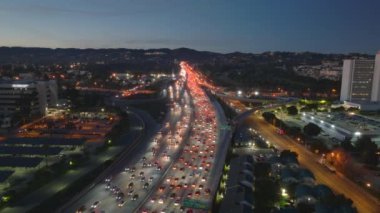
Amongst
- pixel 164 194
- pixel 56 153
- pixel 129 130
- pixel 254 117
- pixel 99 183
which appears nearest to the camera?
pixel 164 194

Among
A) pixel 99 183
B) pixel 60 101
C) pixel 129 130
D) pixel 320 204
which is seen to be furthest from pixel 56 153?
pixel 60 101

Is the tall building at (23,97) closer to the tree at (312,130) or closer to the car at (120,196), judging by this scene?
the car at (120,196)

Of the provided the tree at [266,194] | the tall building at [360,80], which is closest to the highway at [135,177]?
the tree at [266,194]

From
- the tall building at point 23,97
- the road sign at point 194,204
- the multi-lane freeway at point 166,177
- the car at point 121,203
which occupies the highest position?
the tall building at point 23,97

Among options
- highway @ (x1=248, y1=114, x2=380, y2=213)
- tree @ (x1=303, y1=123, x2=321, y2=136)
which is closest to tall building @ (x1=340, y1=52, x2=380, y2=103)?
tree @ (x1=303, y1=123, x2=321, y2=136)

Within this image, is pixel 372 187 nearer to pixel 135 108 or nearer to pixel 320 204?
pixel 320 204

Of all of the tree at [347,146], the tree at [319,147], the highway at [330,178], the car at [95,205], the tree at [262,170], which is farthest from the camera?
the tree at [347,146]

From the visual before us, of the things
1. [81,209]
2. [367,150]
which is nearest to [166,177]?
[81,209]
